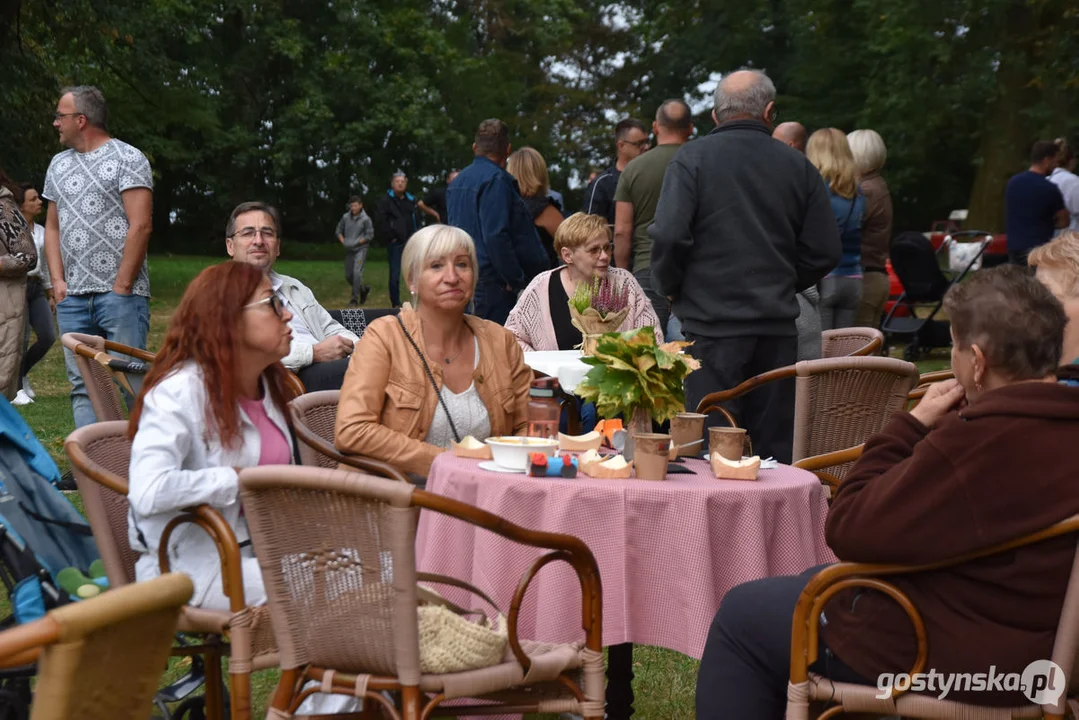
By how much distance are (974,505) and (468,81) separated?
4115 centimetres

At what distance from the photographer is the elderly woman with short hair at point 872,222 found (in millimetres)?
8750

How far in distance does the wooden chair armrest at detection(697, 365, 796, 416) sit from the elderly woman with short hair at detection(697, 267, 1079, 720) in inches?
85.5

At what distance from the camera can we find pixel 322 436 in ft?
15.3

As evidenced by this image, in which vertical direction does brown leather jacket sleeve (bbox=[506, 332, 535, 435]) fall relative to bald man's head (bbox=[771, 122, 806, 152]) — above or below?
below

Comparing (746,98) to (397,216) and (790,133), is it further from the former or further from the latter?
(397,216)

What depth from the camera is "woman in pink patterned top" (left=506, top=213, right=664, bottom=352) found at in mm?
6645

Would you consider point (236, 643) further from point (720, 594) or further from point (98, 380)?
point (98, 380)

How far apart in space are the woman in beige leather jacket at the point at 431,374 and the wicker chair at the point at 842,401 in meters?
0.97

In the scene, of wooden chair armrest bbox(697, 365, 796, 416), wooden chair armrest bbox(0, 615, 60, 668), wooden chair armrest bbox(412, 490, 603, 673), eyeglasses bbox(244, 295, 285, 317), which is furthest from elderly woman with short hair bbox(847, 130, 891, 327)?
wooden chair armrest bbox(0, 615, 60, 668)

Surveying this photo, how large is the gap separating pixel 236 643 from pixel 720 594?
124 centimetres

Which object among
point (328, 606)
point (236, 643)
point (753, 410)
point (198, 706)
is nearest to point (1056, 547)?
point (328, 606)

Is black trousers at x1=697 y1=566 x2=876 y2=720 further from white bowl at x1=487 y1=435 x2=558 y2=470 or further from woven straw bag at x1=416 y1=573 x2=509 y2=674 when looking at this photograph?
white bowl at x1=487 y1=435 x2=558 y2=470

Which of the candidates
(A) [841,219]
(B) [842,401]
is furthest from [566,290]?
(A) [841,219]

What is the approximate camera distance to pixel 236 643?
316 centimetres
